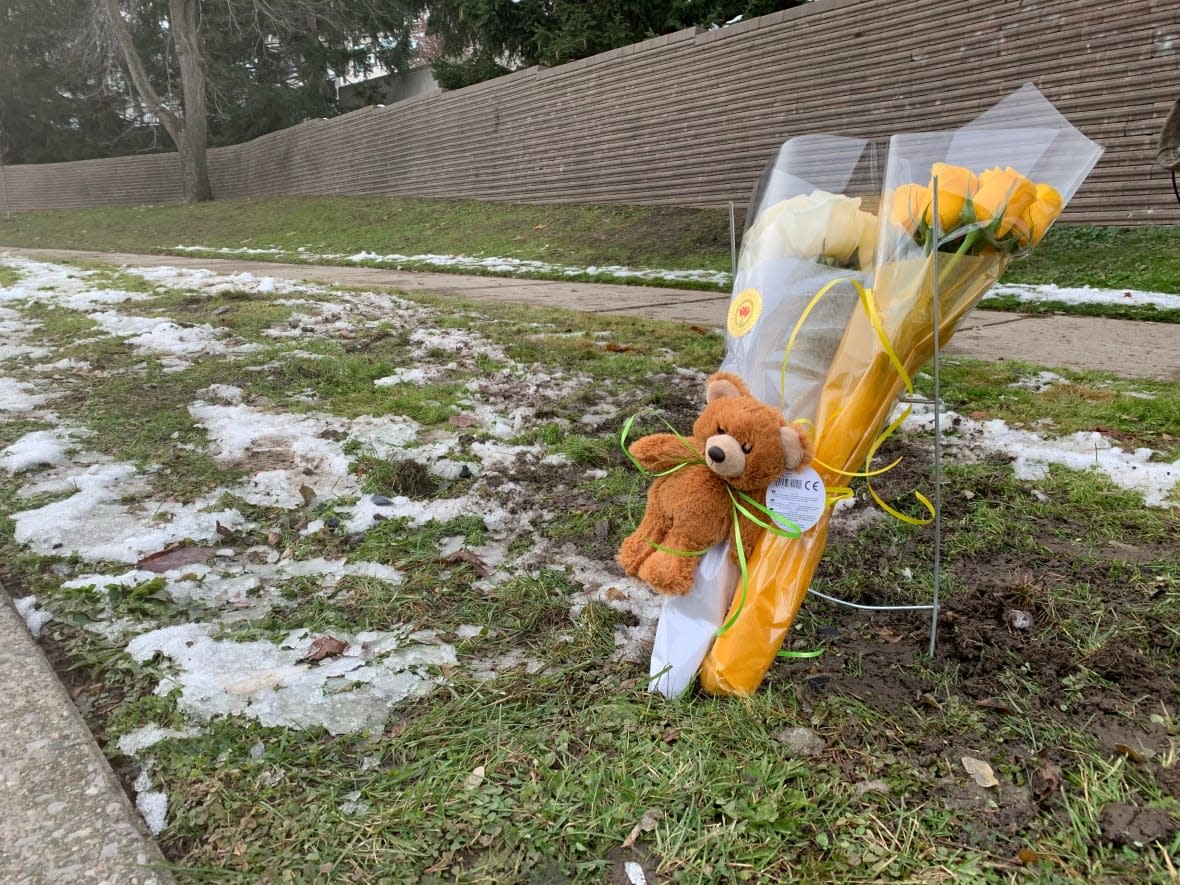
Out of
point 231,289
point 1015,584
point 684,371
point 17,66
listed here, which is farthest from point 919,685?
point 17,66

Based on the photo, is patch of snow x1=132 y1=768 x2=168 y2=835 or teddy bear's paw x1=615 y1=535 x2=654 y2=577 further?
teddy bear's paw x1=615 y1=535 x2=654 y2=577

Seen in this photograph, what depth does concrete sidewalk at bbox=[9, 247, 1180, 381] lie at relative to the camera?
173 inches

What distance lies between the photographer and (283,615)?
7.07ft

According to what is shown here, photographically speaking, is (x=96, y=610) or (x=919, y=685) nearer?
(x=919, y=685)

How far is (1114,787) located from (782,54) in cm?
1065

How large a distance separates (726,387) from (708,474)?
20 cm

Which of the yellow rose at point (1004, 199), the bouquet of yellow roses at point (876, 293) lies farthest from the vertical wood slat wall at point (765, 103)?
the yellow rose at point (1004, 199)

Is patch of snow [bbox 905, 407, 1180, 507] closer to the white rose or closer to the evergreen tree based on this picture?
the white rose

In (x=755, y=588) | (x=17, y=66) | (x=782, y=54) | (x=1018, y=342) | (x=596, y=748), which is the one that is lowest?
(x=1018, y=342)

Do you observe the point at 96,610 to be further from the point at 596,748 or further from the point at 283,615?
the point at 596,748

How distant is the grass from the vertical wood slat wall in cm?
52

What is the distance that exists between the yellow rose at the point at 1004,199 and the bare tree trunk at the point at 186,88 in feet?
78.8

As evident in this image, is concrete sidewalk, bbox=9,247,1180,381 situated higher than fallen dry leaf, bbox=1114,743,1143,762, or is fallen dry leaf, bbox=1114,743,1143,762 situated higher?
fallen dry leaf, bbox=1114,743,1143,762

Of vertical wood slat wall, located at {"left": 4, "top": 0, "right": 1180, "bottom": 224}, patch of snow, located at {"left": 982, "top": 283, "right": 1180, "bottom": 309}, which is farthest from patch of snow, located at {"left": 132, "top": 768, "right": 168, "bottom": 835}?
vertical wood slat wall, located at {"left": 4, "top": 0, "right": 1180, "bottom": 224}
